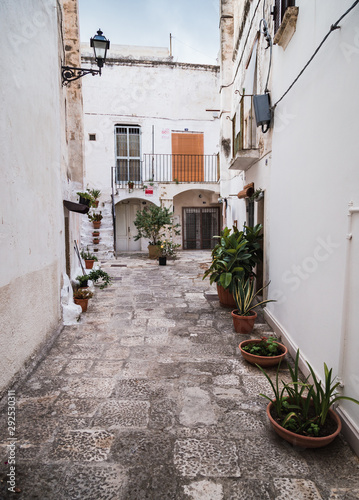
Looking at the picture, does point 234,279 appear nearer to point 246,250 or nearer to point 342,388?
point 246,250

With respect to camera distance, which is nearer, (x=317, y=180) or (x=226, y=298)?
(x=317, y=180)

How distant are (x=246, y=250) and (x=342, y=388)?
2.98m

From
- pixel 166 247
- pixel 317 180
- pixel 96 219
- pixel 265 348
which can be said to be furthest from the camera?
pixel 166 247

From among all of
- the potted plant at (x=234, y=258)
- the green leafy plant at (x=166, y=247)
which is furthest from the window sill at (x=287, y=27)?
the green leafy plant at (x=166, y=247)

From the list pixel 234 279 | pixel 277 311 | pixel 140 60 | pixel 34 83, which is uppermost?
pixel 140 60

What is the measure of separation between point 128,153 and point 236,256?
35.0 ft

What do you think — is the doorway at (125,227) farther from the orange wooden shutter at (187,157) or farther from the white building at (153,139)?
the orange wooden shutter at (187,157)

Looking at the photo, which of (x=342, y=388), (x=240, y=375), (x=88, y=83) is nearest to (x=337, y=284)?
(x=342, y=388)

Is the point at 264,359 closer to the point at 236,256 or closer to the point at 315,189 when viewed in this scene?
the point at 315,189

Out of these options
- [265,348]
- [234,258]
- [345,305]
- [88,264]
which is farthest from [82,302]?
[345,305]

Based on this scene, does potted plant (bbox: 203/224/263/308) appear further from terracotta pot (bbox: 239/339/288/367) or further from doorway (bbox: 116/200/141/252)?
doorway (bbox: 116/200/141/252)

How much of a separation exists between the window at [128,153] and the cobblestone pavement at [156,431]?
10.8 meters

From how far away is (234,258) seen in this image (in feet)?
16.0

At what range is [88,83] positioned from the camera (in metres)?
13.5
